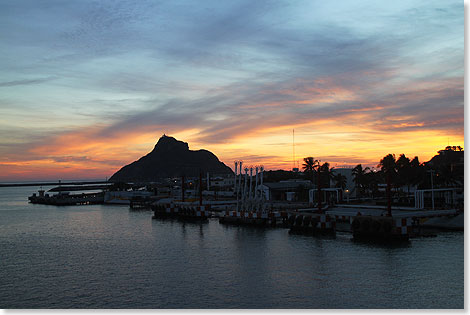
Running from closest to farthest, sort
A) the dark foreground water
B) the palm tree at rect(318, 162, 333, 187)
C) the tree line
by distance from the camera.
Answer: the dark foreground water → the tree line → the palm tree at rect(318, 162, 333, 187)

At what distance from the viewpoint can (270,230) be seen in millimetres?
59781

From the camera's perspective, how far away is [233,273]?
1335 inches

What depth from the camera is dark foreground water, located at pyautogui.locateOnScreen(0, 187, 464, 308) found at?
1070 inches

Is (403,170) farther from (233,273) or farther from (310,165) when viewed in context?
(233,273)

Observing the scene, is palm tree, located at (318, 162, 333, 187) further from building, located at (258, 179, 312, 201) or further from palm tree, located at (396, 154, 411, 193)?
palm tree, located at (396, 154, 411, 193)

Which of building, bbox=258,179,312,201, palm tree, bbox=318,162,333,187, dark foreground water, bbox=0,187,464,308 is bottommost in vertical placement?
dark foreground water, bbox=0,187,464,308

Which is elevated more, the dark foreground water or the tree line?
the tree line

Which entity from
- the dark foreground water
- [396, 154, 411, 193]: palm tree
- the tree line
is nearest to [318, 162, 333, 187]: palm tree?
the tree line

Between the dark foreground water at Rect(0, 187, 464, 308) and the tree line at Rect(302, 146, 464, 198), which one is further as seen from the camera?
the tree line at Rect(302, 146, 464, 198)

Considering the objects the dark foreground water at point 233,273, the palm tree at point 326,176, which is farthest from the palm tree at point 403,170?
the dark foreground water at point 233,273

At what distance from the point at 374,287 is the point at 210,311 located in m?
11.1

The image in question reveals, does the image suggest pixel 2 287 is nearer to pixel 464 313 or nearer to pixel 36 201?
pixel 464 313

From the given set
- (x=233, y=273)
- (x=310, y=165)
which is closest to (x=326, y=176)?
(x=310, y=165)

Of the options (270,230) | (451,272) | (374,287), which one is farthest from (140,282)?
(270,230)
